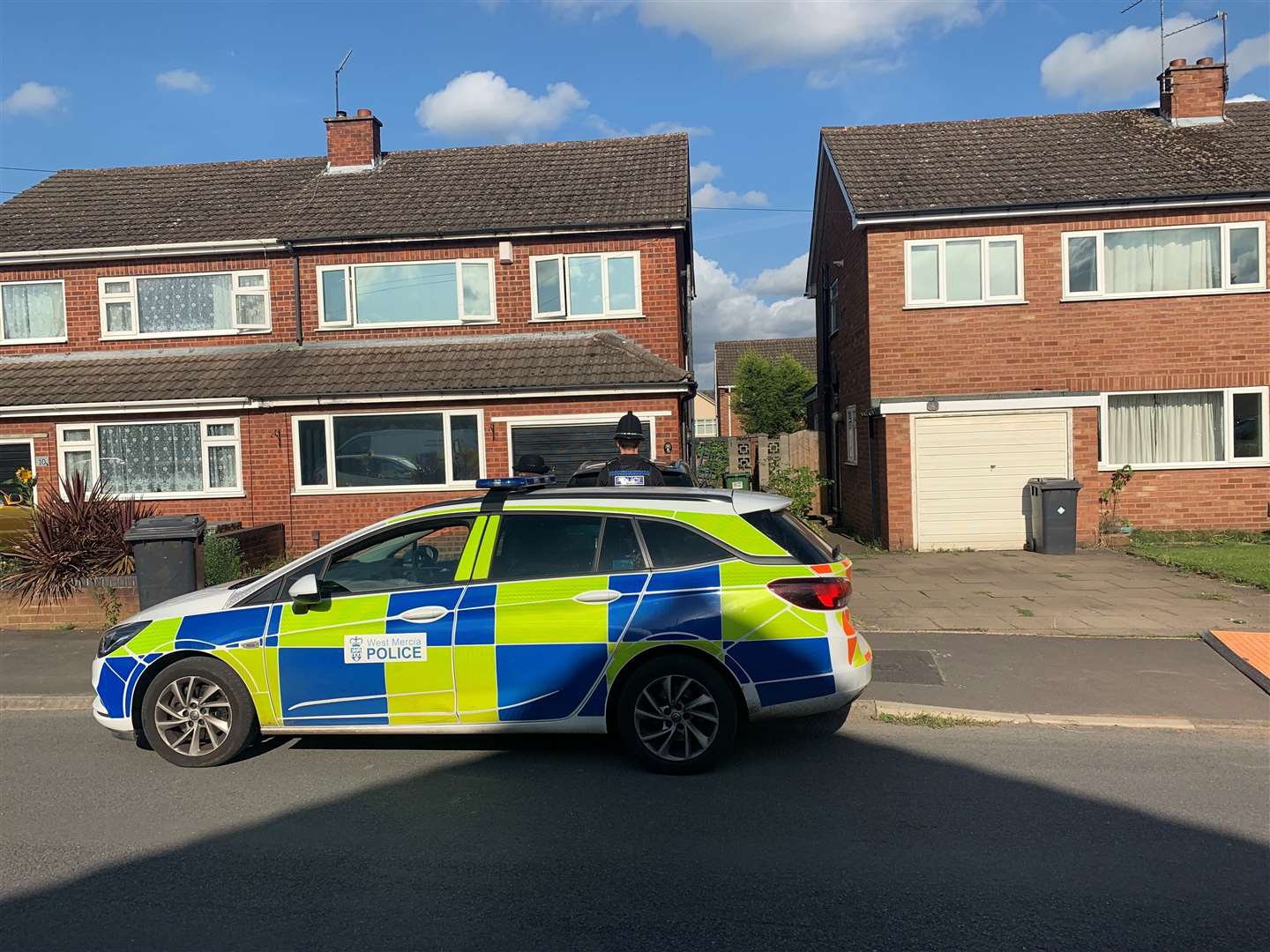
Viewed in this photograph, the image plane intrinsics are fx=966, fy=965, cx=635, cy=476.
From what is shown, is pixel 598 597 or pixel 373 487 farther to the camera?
pixel 373 487

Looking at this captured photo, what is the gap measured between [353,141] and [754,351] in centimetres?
4237

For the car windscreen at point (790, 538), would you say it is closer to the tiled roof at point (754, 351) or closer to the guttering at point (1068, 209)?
the guttering at point (1068, 209)

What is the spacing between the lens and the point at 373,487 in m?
14.8

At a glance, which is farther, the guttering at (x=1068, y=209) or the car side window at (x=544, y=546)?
the guttering at (x=1068, y=209)

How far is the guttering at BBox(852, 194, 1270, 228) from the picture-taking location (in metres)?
14.2

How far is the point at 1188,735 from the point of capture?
238 inches

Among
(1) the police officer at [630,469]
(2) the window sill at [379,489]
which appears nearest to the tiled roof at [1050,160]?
(2) the window sill at [379,489]

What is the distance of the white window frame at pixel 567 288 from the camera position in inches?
611

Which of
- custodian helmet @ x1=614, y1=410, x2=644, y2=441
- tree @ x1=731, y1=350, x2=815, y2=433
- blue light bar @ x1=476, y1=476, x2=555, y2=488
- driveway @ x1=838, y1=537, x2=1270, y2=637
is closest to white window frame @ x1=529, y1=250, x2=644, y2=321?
driveway @ x1=838, y1=537, x2=1270, y2=637

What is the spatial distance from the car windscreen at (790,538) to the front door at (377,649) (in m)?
1.65

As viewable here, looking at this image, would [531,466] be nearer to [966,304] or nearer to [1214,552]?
[966,304]

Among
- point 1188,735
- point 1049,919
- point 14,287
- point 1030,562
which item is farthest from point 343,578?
point 14,287

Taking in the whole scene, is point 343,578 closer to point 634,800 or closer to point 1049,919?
point 634,800

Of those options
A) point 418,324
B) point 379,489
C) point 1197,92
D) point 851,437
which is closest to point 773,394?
point 851,437
